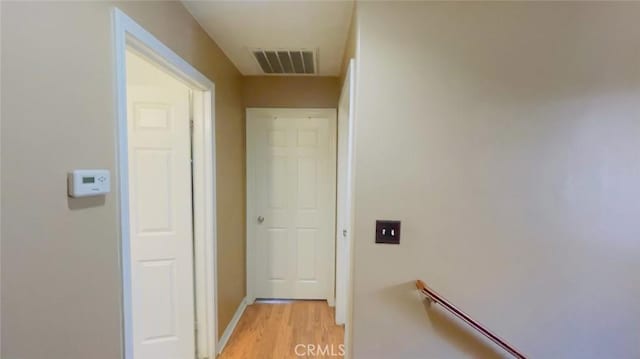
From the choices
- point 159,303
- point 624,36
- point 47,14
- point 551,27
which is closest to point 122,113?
point 47,14

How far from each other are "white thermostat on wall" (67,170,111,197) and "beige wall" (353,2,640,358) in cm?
106

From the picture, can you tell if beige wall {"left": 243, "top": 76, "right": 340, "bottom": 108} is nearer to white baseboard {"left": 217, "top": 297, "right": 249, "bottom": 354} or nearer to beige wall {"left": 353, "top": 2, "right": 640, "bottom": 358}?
beige wall {"left": 353, "top": 2, "right": 640, "bottom": 358}

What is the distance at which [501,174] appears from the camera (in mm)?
1531

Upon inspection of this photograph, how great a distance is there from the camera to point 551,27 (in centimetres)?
149

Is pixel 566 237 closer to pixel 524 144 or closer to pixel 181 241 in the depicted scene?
Result: pixel 524 144

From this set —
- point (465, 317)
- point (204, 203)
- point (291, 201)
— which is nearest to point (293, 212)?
point (291, 201)

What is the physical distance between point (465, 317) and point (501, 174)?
2.39 ft

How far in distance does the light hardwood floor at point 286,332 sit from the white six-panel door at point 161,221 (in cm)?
50

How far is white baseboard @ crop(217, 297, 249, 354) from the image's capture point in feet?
7.72

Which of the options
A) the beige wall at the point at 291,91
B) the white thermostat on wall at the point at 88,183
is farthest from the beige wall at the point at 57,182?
the beige wall at the point at 291,91

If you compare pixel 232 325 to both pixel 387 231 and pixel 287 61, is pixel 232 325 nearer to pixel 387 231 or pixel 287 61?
pixel 387 231

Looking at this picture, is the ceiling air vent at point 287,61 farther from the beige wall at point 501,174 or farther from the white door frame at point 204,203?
the beige wall at point 501,174

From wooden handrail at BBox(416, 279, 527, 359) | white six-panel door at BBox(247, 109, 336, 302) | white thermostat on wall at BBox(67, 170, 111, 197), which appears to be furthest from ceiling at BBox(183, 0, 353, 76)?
wooden handrail at BBox(416, 279, 527, 359)

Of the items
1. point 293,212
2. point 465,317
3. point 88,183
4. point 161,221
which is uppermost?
point 88,183
